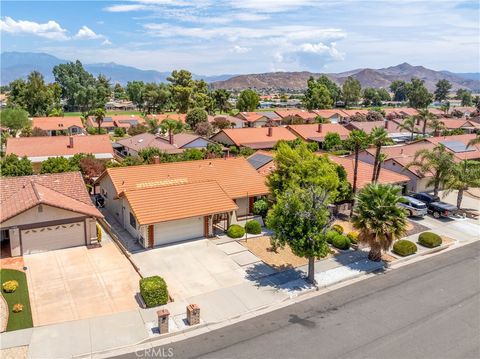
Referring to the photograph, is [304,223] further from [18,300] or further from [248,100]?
[248,100]

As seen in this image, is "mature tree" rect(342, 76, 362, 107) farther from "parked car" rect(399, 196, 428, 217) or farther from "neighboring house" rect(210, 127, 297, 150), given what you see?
"parked car" rect(399, 196, 428, 217)

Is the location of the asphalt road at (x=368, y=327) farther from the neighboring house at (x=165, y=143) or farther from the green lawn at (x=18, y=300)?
the neighboring house at (x=165, y=143)

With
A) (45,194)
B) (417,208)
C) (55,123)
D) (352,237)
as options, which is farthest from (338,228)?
(55,123)

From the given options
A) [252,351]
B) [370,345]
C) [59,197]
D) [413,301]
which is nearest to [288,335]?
[252,351]

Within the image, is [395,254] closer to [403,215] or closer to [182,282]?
[403,215]

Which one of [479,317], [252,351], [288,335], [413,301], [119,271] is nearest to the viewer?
[252,351]

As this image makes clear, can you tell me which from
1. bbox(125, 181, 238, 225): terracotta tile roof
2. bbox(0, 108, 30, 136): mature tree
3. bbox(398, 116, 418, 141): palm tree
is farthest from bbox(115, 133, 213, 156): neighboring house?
bbox(398, 116, 418, 141): palm tree

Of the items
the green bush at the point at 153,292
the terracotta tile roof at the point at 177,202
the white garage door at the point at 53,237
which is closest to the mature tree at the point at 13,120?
the terracotta tile roof at the point at 177,202
